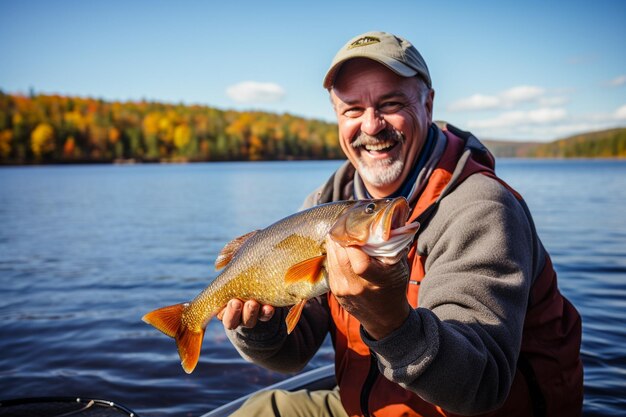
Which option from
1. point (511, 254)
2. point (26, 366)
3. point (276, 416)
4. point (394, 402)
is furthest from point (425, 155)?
point (26, 366)

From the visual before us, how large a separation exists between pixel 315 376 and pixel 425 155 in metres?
2.20

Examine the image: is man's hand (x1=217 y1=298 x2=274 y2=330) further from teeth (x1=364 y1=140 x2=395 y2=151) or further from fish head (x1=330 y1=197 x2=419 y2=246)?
teeth (x1=364 y1=140 x2=395 y2=151)

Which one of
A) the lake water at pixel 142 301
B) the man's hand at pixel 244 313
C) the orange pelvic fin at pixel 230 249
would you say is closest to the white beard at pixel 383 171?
the orange pelvic fin at pixel 230 249

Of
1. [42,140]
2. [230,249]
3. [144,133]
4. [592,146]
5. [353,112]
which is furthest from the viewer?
[592,146]

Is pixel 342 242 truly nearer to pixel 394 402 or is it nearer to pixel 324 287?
pixel 324 287

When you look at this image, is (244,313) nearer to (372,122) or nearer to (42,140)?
(372,122)

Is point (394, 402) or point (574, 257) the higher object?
point (394, 402)

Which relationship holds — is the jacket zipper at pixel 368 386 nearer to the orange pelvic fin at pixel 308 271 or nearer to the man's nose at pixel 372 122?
the orange pelvic fin at pixel 308 271

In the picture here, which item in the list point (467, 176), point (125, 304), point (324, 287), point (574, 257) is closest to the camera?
point (324, 287)

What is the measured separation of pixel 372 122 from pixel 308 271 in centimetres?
139

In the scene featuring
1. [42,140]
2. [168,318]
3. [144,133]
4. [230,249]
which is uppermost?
[144,133]

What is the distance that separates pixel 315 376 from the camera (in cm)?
447

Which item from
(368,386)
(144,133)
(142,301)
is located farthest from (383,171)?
(144,133)

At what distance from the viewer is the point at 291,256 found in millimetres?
2576
